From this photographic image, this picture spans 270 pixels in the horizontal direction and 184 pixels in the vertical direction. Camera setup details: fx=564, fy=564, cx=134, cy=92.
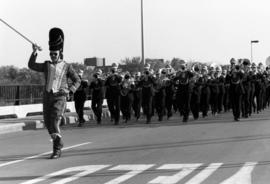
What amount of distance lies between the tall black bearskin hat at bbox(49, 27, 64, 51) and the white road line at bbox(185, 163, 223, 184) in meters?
3.46

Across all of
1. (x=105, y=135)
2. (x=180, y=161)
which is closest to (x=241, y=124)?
(x=105, y=135)

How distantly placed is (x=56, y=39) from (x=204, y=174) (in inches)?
151

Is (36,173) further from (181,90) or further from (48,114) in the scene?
(181,90)

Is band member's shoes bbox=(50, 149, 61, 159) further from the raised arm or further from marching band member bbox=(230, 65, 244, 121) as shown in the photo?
marching band member bbox=(230, 65, 244, 121)

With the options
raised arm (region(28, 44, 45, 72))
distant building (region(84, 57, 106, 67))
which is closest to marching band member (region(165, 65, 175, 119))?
raised arm (region(28, 44, 45, 72))

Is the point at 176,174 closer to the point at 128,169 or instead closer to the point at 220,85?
the point at 128,169

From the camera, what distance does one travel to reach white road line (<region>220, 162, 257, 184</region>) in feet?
23.7

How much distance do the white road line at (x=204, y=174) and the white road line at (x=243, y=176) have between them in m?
0.34

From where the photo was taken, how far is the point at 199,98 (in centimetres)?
2008

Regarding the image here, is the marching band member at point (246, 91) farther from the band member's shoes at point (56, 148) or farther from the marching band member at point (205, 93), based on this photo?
the band member's shoes at point (56, 148)

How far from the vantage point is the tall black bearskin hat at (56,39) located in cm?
995

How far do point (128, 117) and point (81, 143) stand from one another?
7.44 metres

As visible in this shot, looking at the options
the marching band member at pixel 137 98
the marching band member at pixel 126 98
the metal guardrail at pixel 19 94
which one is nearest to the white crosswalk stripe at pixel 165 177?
the marching band member at pixel 126 98

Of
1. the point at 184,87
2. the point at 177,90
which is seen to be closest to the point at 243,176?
the point at 184,87
